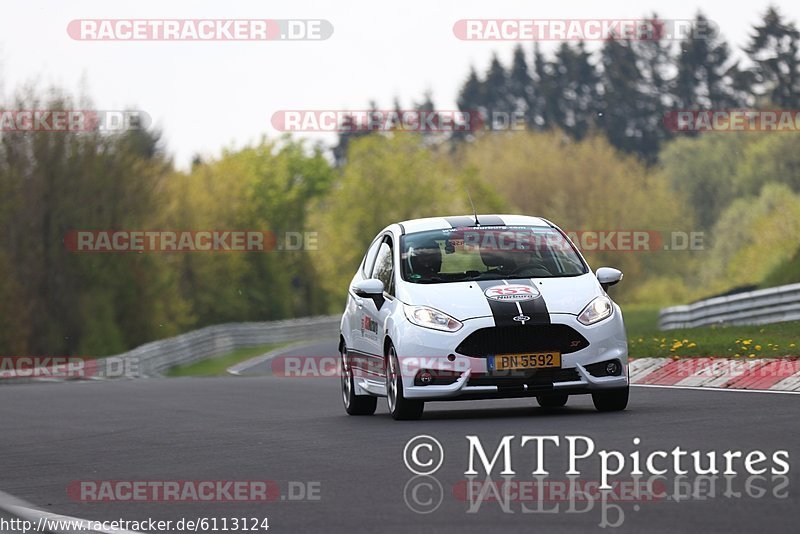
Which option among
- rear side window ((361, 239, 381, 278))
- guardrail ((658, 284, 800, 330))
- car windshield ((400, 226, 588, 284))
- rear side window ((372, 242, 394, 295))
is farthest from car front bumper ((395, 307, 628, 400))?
guardrail ((658, 284, 800, 330))

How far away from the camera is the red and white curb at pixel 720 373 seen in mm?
15742

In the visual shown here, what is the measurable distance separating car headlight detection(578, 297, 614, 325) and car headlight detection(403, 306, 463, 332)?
1031mm

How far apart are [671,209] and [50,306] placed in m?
61.3

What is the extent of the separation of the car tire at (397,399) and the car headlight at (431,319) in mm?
384

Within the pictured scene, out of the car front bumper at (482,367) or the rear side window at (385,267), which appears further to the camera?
the rear side window at (385,267)

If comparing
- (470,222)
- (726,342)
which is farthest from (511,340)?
(726,342)

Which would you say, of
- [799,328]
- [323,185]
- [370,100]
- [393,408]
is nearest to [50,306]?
[799,328]

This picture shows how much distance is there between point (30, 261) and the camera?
40.3 metres

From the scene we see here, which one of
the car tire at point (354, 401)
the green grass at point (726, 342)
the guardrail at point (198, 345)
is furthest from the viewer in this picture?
the guardrail at point (198, 345)

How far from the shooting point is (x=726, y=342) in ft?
64.8

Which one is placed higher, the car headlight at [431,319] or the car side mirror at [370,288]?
the car side mirror at [370,288]

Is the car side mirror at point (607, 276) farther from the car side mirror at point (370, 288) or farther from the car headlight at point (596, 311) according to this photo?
the car side mirror at point (370, 288)

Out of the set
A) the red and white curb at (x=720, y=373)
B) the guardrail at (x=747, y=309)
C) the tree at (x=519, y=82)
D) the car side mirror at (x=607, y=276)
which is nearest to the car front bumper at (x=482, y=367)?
the car side mirror at (x=607, y=276)

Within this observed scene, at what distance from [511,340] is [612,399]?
110cm
